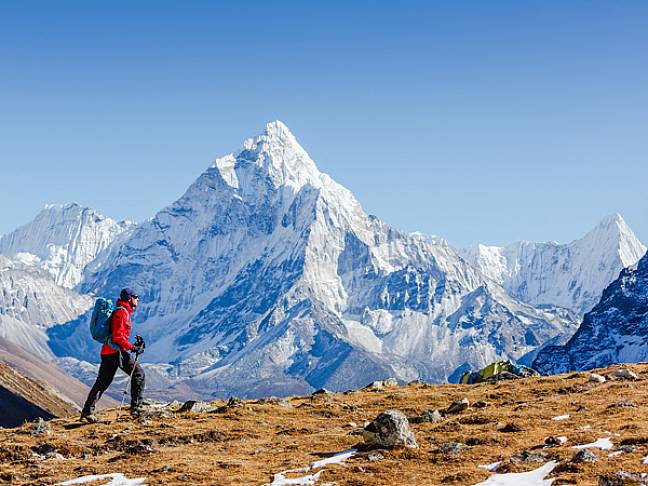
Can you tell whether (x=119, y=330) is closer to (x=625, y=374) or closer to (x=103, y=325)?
(x=103, y=325)

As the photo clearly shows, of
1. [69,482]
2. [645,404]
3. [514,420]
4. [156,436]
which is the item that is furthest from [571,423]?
[69,482]

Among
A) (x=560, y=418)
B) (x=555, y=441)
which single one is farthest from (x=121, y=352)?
(x=560, y=418)

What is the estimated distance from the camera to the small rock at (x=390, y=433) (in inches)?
1113

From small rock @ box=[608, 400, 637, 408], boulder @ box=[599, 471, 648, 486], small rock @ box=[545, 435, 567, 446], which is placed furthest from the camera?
small rock @ box=[608, 400, 637, 408]

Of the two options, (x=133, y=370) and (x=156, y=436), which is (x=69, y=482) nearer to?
(x=156, y=436)

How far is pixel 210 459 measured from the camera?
92.9 ft

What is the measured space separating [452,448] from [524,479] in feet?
12.6

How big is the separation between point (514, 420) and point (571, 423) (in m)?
2.45

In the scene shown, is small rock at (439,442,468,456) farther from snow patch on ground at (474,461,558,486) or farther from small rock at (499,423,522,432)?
small rock at (499,423,522,432)

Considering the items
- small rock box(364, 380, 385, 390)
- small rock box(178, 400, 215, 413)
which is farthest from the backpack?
small rock box(364, 380, 385, 390)

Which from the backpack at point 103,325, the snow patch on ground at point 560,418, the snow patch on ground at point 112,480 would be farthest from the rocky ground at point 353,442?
the backpack at point 103,325

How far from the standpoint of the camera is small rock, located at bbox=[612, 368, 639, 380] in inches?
1699

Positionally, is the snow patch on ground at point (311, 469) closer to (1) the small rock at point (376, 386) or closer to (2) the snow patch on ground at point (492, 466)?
(2) the snow patch on ground at point (492, 466)

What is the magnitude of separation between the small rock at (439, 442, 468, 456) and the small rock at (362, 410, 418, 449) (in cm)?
99
